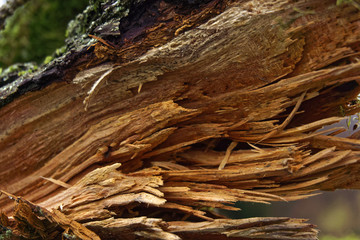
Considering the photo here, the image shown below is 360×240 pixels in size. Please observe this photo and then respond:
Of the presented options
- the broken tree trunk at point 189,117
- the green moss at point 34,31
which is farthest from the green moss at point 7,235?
the green moss at point 34,31

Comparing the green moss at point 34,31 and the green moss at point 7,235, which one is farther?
the green moss at point 34,31

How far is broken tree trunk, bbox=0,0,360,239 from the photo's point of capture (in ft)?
6.00

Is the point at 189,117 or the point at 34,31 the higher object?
the point at 34,31

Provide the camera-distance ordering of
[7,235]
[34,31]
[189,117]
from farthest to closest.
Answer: [34,31] < [189,117] < [7,235]

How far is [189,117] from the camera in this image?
2.10 m

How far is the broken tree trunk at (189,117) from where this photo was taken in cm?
183

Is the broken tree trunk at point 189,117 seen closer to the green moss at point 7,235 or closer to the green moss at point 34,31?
the green moss at point 7,235

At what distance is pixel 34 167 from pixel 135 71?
1.21 meters

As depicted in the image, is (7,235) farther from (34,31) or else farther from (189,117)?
(34,31)

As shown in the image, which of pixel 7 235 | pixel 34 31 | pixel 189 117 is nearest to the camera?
pixel 7 235

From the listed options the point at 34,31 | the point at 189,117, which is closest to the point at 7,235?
the point at 189,117

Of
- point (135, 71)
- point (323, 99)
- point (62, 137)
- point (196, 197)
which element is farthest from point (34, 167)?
point (323, 99)

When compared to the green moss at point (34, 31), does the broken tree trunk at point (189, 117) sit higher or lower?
lower

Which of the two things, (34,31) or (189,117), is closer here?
(189,117)
